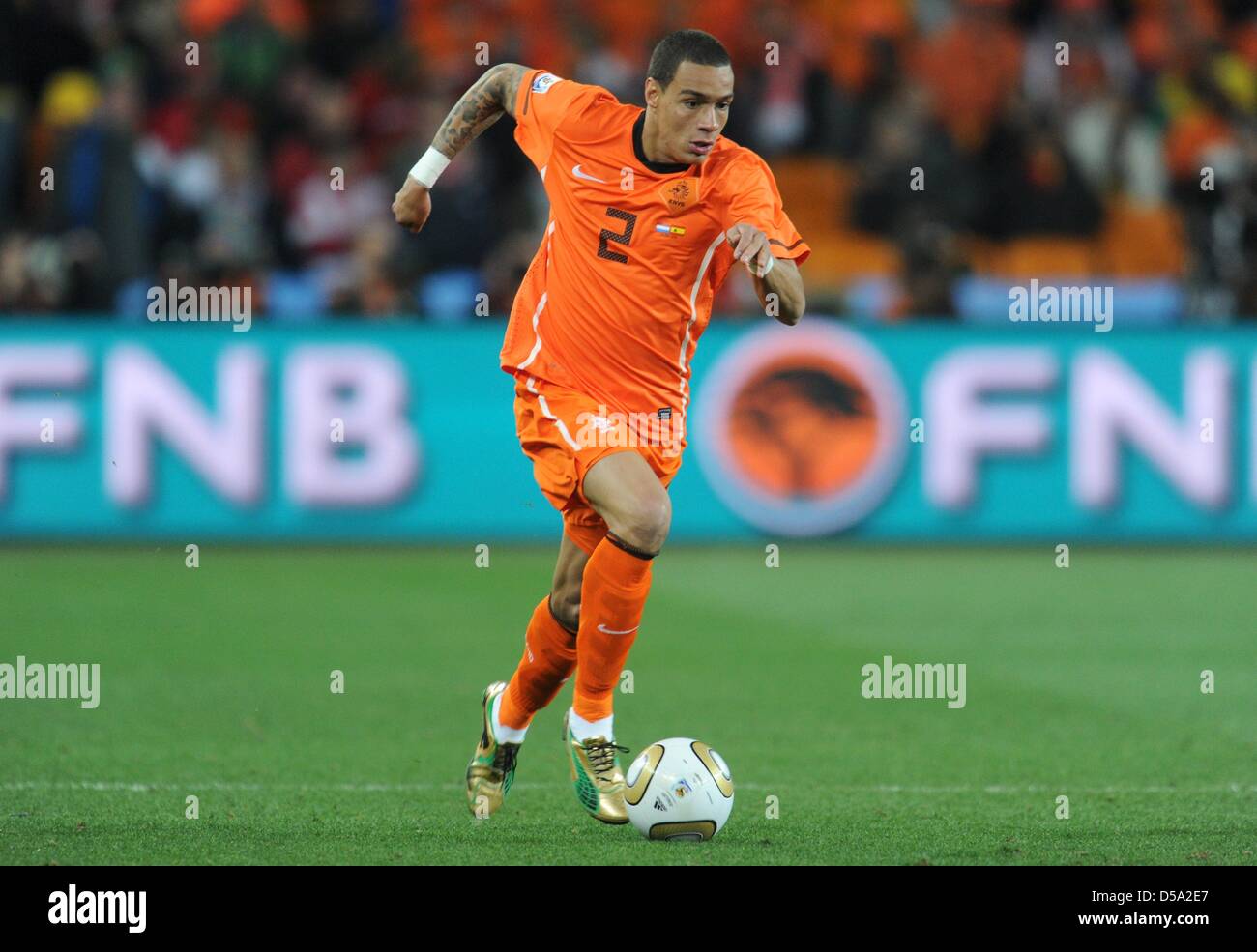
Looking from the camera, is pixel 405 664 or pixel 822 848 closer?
pixel 822 848

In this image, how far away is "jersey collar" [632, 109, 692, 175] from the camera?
6.81 metres

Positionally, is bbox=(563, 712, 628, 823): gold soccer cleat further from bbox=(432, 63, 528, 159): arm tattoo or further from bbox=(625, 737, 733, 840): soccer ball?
bbox=(432, 63, 528, 159): arm tattoo

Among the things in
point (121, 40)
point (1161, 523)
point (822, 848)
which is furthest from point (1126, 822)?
point (121, 40)

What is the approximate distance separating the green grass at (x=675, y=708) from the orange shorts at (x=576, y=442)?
3.24 feet

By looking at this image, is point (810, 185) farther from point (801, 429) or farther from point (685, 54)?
point (685, 54)

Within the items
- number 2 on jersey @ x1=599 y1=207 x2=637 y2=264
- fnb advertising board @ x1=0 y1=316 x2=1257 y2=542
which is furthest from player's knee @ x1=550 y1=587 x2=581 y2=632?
fnb advertising board @ x1=0 y1=316 x2=1257 y2=542

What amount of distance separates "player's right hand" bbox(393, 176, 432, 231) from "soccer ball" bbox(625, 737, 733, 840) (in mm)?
1967

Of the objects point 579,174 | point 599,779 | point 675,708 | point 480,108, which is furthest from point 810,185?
point 599,779

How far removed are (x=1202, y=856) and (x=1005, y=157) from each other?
472 inches

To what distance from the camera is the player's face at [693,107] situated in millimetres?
6543

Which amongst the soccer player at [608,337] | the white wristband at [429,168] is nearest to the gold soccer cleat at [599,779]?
the soccer player at [608,337]

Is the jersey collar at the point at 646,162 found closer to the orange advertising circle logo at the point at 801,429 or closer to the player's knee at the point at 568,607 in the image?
the player's knee at the point at 568,607
